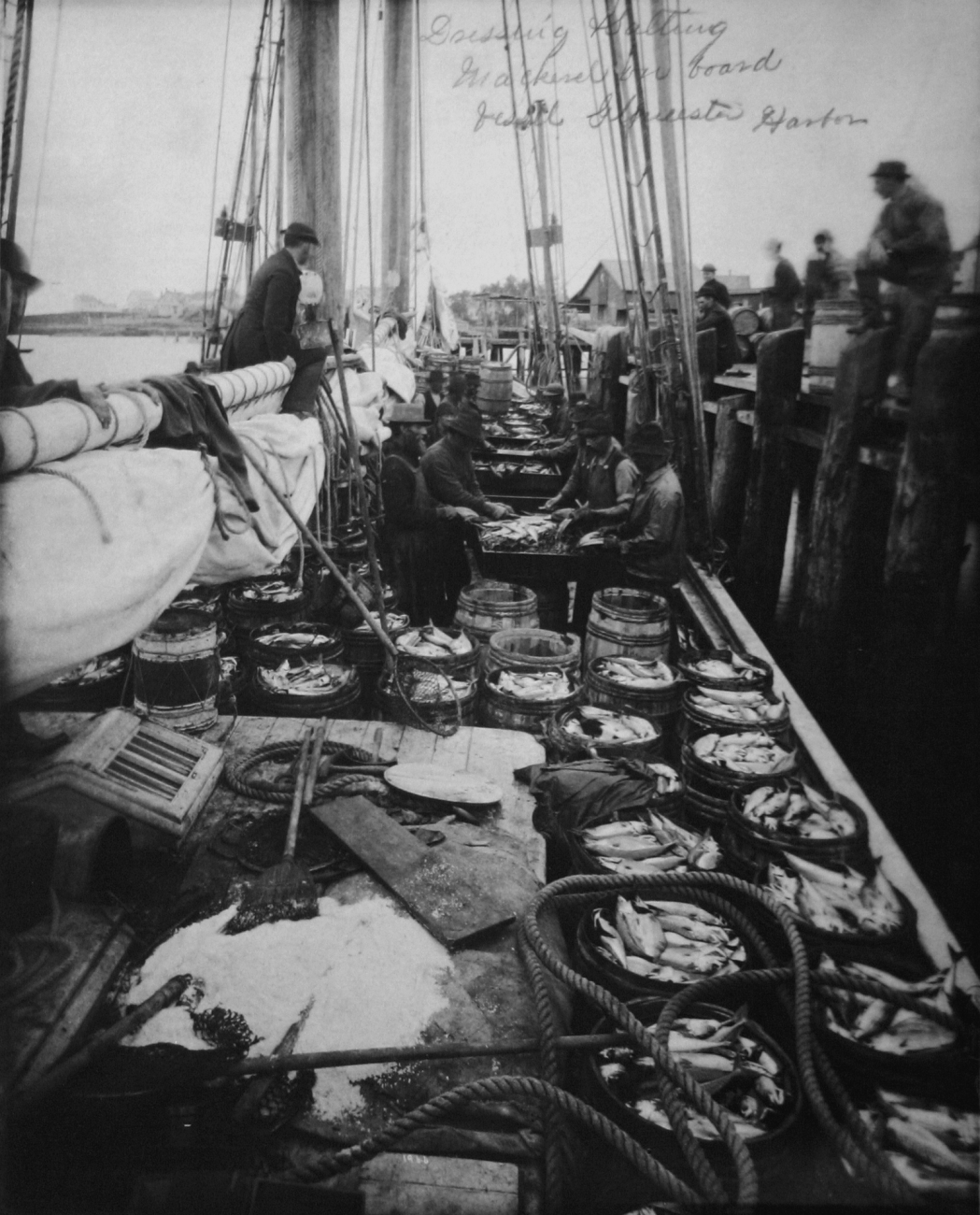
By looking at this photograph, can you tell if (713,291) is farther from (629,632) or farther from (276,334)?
(276,334)

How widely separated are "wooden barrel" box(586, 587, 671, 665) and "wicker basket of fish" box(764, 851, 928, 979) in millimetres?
2565

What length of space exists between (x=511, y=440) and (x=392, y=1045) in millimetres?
13526

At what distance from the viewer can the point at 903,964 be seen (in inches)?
129

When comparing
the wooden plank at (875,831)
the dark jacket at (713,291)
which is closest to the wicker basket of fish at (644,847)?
the wooden plank at (875,831)

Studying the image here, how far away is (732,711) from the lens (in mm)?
5336

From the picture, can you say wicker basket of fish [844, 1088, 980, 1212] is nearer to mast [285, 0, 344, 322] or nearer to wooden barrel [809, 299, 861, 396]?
wooden barrel [809, 299, 861, 396]

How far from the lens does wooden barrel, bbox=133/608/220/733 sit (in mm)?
4914

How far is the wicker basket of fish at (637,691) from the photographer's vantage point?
554cm

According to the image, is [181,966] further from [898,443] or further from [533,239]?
[533,239]

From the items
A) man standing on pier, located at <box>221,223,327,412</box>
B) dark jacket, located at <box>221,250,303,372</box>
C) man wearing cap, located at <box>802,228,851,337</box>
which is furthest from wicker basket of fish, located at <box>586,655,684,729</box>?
dark jacket, located at <box>221,250,303,372</box>

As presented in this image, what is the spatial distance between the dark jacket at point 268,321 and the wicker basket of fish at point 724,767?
450 centimetres

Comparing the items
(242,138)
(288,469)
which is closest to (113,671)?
(288,469)

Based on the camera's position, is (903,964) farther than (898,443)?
No

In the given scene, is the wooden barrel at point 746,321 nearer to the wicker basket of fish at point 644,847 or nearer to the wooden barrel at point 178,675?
the wicker basket of fish at point 644,847
